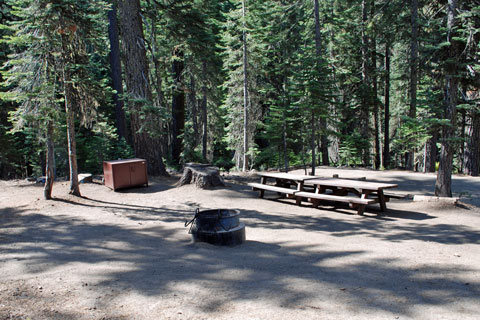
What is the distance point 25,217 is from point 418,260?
8.32m

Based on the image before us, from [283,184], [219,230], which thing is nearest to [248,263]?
[219,230]

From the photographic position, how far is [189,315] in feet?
11.3

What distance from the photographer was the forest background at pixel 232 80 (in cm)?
→ 901

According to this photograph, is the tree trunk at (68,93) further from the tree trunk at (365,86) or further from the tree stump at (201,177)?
the tree trunk at (365,86)

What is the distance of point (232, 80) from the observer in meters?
18.9

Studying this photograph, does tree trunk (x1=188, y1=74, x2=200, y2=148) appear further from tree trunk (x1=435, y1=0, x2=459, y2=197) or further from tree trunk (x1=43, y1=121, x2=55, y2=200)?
tree trunk (x1=435, y1=0, x2=459, y2=197)

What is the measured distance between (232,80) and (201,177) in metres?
8.99

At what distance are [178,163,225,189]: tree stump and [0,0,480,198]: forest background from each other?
6.02ft

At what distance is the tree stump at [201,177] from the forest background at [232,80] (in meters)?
1.83

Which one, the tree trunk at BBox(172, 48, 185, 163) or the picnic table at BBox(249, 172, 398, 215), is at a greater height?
the tree trunk at BBox(172, 48, 185, 163)

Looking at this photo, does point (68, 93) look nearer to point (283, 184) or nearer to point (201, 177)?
point (201, 177)

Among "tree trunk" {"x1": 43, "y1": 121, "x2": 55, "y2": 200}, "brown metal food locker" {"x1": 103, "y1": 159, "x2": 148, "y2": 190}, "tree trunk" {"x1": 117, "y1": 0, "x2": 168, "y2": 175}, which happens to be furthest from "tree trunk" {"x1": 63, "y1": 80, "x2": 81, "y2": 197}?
"tree trunk" {"x1": 117, "y1": 0, "x2": 168, "y2": 175}

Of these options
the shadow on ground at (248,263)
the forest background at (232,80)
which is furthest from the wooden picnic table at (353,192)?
the forest background at (232,80)

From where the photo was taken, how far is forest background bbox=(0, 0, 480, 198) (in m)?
9.01
